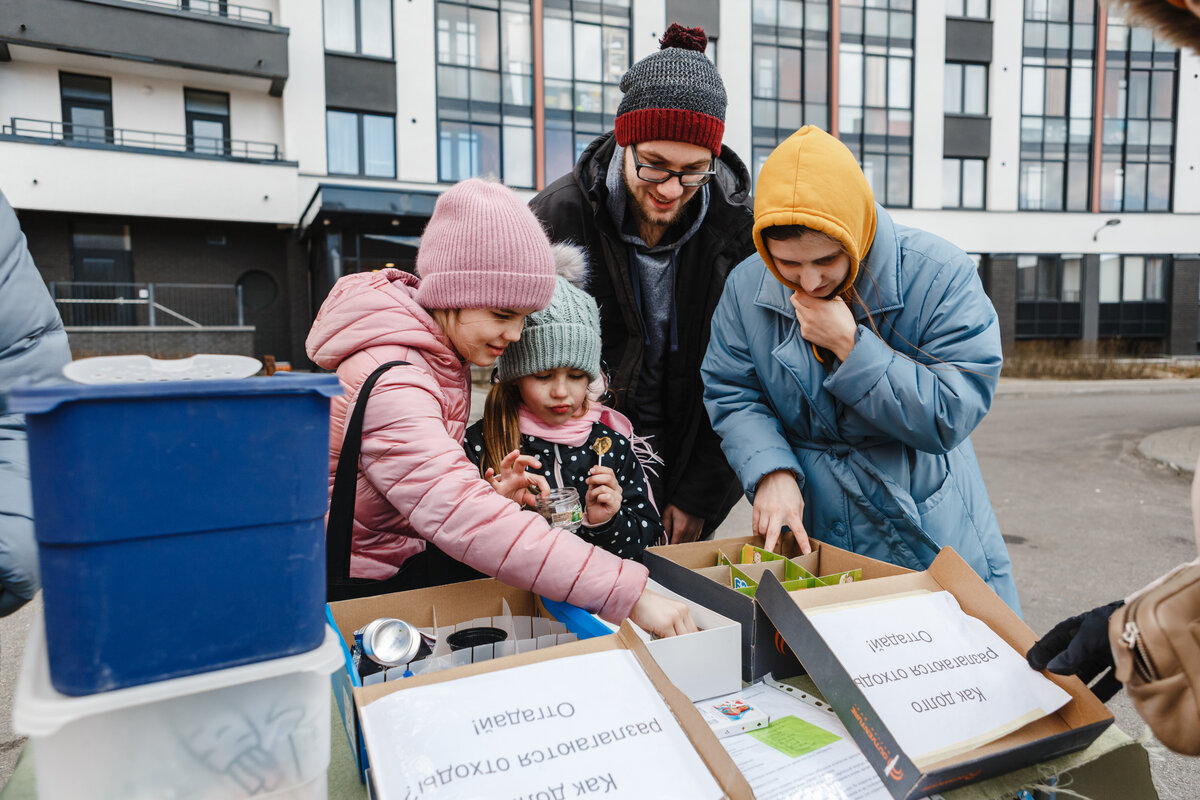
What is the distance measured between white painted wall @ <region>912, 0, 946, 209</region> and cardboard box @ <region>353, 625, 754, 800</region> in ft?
81.6

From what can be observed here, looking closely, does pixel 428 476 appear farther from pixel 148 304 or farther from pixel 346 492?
pixel 148 304

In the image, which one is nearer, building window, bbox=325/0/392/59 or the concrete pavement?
the concrete pavement

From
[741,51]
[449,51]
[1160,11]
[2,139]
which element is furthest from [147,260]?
[1160,11]

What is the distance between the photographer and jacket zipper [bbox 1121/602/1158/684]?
0.86 metres

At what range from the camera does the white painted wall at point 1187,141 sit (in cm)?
2402

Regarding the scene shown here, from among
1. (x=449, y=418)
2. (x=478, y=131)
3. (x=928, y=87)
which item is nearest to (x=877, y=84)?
(x=928, y=87)

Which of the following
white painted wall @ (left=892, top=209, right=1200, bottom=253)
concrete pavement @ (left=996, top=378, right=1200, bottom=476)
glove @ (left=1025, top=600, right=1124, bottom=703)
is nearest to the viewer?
glove @ (left=1025, top=600, right=1124, bottom=703)

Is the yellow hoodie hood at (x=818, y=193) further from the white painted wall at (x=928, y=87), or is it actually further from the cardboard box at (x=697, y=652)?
the white painted wall at (x=928, y=87)

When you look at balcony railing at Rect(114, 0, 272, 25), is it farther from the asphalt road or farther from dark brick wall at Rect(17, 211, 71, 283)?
the asphalt road

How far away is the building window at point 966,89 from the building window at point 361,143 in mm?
17043

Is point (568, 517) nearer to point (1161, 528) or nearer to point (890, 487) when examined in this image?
point (890, 487)

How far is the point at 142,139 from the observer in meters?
17.0

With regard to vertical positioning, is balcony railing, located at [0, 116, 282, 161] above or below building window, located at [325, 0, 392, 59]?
below

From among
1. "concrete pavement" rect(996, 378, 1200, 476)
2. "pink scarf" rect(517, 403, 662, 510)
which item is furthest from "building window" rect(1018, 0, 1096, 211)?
"pink scarf" rect(517, 403, 662, 510)
